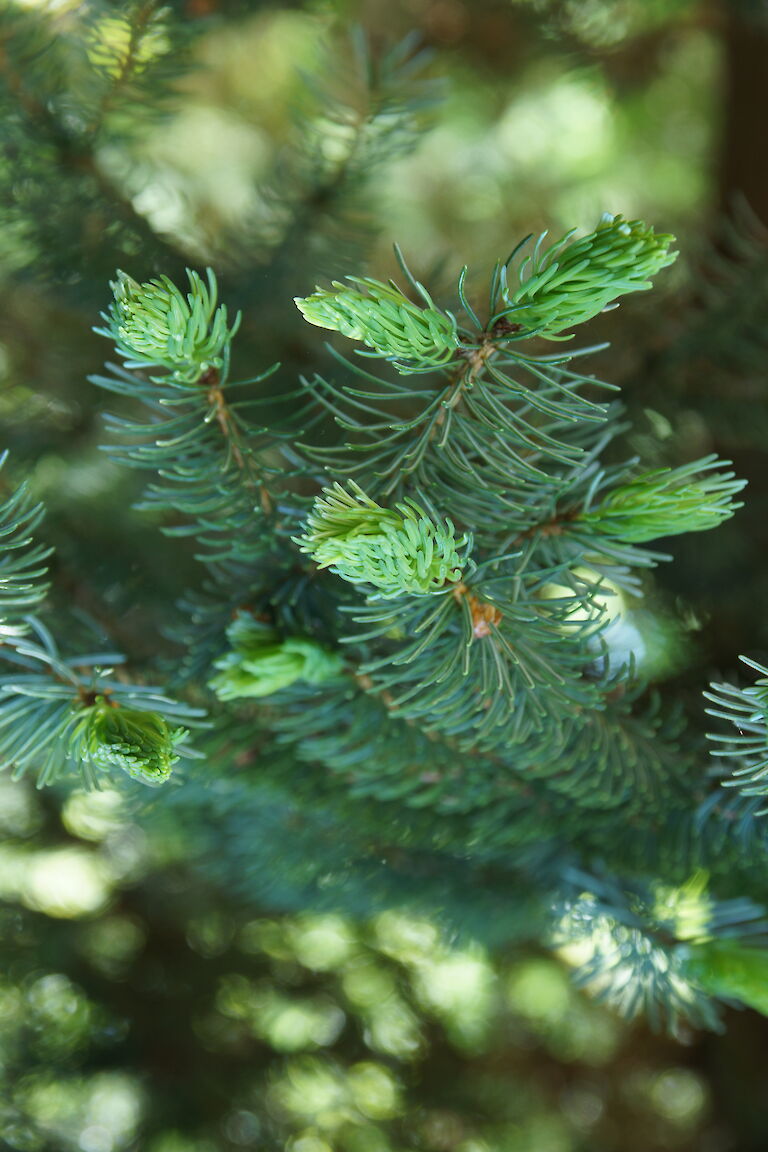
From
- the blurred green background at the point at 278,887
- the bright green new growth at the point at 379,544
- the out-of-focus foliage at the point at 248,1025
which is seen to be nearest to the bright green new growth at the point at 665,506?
the bright green new growth at the point at 379,544

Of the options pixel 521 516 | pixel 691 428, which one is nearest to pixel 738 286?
pixel 691 428

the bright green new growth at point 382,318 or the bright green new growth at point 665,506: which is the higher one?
the bright green new growth at point 382,318

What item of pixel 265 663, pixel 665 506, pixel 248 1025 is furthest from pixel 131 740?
pixel 248 1025

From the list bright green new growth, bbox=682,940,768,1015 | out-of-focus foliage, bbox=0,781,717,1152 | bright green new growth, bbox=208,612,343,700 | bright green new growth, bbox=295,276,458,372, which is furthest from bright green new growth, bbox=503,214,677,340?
out-of-focus foliage, bbox=0,781,717,1152

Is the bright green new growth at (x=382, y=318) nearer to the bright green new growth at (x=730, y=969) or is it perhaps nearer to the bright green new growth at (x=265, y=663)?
the bright green new growth at (x=265, y=663)

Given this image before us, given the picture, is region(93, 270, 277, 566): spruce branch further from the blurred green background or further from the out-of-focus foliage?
the out-of-focus foliage

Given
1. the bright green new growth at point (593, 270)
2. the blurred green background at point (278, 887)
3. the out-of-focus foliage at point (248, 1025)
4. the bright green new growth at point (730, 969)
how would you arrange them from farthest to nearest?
the out-of-focus foliage at point (248, 1025)
the blurred green background at point (278, 887)
the bright green new growth at point (730, 969)
the bright green new growth at point (593, 270)
